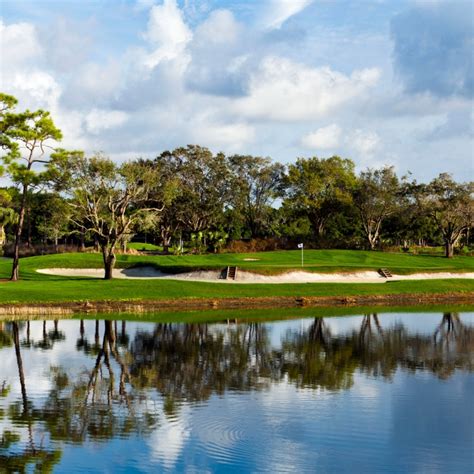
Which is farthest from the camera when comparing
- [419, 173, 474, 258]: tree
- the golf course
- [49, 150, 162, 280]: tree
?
[419, 173, 474, 258]: tree

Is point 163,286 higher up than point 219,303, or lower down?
higher up

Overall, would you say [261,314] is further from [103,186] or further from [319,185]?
[319,185]

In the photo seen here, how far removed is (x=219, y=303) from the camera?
175ft

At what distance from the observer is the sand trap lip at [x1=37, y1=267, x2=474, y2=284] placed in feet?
212

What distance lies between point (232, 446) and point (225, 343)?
17.9 m

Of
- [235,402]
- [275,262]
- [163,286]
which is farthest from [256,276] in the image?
[235,402]

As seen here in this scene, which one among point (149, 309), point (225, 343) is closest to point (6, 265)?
point (149, 309)

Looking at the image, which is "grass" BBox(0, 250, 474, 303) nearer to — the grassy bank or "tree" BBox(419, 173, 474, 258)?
the grassy bank

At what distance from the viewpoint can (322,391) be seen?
23.9m

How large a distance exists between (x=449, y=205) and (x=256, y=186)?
3396 centimetres

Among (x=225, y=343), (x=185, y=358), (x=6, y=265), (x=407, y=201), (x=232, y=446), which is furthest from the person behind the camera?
(x=407, y=201)

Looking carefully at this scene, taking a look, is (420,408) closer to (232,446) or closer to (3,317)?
(232,446)

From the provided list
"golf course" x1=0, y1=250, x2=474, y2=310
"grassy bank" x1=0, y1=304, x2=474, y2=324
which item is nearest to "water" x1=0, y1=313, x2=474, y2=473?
"grassy bank" x1=0, y1=304, x2=474, y2=324

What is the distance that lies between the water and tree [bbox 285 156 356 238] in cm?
7376
